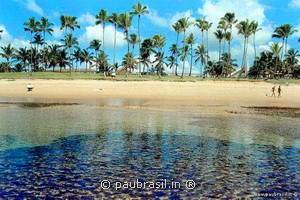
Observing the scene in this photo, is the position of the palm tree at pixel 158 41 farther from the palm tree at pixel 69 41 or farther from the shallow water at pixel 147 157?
the shallow water at pixel 147 157

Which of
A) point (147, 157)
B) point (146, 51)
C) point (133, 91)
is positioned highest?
point (146, 51)

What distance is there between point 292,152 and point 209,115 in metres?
18.1

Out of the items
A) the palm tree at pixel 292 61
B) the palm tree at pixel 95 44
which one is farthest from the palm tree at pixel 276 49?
the palm tree at pixel 95 44

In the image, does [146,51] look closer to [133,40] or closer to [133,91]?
[133,40]

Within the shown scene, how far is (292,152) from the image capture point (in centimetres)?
2098

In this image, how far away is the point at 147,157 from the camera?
18.9m

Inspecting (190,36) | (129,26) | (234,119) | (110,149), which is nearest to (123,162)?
(110,149)

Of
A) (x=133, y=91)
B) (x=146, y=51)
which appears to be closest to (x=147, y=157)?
(x=133, y=91)

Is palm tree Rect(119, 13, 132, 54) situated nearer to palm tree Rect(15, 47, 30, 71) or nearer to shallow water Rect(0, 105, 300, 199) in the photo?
palm tree Rect(15, 47, 30, 71)

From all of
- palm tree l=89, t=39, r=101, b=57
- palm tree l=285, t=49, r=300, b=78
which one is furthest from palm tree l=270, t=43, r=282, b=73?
palm tree l=89, t=39, r=101, b=57

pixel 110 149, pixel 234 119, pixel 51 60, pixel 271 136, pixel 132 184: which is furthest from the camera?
pixel 51 60

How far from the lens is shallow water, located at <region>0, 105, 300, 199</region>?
13.6m

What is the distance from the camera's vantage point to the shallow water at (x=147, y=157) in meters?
13.6

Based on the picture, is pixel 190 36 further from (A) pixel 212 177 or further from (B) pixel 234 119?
(A) pixel 212 177
